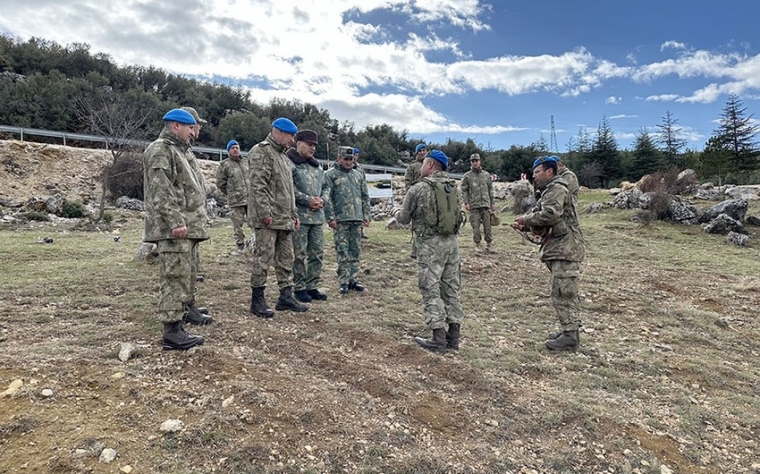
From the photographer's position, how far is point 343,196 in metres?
6.08

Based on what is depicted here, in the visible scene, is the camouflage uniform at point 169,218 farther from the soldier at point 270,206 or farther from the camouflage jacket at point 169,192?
the soldier at point 270,206

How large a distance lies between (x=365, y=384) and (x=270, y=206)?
2096mm

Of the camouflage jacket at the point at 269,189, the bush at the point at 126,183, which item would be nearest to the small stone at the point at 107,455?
the camouflage jacket at the point at 269,189

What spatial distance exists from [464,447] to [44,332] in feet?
12.1

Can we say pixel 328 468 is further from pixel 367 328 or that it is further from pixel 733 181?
pixel 733 181

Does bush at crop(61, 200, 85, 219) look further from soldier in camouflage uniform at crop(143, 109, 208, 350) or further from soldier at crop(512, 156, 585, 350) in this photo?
soldier at crop(512, 156, 585, 350)

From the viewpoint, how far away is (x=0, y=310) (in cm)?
452

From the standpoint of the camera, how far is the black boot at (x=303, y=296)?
559cm

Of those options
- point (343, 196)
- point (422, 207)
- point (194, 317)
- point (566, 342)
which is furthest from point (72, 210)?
point (566, 342)

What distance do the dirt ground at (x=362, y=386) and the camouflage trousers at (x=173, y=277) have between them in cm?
34

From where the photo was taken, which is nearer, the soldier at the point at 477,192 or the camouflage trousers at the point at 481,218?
the soldier at the point at 477,192

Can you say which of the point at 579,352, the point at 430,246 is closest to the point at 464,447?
the point at 430,246

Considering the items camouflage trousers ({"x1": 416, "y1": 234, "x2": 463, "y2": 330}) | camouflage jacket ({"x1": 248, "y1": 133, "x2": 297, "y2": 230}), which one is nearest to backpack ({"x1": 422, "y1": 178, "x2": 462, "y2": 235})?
camouflage trousers ({"x1": 416, "y1": 234, "x2": 463, "y2": 330})

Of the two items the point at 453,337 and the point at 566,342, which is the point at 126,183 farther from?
the point at 566,342
